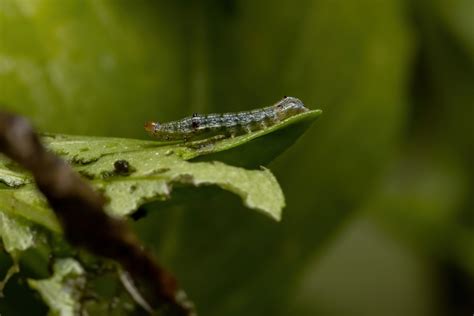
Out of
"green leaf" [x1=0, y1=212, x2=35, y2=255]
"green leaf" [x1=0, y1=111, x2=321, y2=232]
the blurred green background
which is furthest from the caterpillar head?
"green leaf" [x1=0, y1=212, x2=35, y2=255]

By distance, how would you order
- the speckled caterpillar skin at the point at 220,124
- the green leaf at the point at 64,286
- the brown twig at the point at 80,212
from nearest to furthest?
the brown twig at the point at 80,212, the green leaf at the point at 64,286, the speckled caterpillar skin at the point at 220,124

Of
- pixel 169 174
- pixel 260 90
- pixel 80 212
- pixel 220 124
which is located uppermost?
pixel 260 90

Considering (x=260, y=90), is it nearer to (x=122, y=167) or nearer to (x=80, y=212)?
(x=122, y=167)

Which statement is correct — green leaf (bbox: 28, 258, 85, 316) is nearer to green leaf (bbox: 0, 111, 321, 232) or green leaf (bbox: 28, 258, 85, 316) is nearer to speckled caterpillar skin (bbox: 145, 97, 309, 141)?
green leaf (bbox: 0, 111, 321, 232)

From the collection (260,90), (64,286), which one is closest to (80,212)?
(64,286)

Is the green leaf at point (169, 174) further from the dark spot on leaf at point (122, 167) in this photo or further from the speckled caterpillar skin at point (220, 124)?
the speckled caterpillar skin at point (220, 124)

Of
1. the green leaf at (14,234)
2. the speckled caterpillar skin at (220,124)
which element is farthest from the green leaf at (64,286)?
the speckled caterpillar skin at (220,124)

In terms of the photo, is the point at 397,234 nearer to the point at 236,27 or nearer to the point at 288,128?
the point at 236,27
